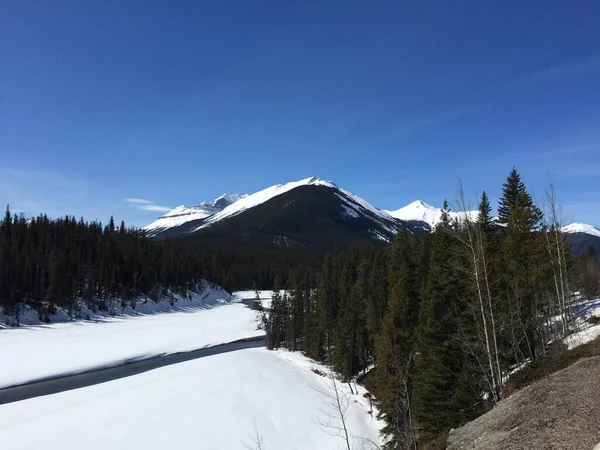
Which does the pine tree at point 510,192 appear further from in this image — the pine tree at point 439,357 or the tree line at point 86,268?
the tree line at point 86,268

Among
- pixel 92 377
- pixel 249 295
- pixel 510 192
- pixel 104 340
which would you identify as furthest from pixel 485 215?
pixel 249 295

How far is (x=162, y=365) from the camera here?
166ft

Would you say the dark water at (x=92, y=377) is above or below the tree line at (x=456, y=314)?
below

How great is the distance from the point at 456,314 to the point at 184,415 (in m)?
21.4

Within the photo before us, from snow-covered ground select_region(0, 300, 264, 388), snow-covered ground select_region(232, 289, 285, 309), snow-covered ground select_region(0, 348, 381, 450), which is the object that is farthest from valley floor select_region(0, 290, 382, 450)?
snow-covered ground select_region(232, 289, 285, 309)

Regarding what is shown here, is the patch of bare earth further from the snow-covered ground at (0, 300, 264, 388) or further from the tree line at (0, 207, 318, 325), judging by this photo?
the tree line at (0, 207, 318, 325)

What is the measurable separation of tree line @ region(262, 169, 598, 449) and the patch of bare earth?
2.81 metres

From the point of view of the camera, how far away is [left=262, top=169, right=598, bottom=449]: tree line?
64.4 ft

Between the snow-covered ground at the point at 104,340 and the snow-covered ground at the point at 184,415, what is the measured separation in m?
11.9

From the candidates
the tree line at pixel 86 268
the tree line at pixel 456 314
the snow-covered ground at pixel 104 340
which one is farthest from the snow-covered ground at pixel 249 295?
the tree line at pixel 456 314

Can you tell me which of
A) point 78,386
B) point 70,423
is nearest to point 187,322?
point 78,386

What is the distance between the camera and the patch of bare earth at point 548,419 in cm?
922

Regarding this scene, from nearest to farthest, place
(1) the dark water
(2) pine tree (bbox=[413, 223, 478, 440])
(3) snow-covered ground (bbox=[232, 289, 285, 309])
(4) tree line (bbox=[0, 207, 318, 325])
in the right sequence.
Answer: (2) pine tree (bbox=[413, 223, 478, 440]) → (1) the dark water → (4) tree line (bbox=[0, 207, 318, 325]) → (3) snow-covered ground (bbox=[232, 289, 285, 309])

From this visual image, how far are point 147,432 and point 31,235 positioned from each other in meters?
99.6
